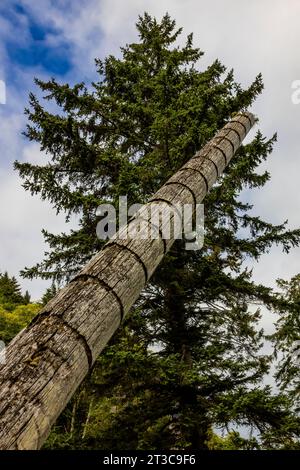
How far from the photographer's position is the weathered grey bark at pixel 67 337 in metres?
1.88

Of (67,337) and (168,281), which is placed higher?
(168,281)

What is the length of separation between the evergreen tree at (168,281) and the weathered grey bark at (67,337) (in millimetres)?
2022

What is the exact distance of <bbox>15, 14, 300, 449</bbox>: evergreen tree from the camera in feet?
15.5

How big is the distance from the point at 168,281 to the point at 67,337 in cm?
421

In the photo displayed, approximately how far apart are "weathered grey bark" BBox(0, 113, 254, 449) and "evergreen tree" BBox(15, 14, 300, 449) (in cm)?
202

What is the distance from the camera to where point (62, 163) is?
8.05 metres

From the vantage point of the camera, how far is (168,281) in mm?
6367

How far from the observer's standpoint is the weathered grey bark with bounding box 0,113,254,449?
73.8 inches

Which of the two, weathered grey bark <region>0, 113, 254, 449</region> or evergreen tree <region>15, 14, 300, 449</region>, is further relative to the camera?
evergreen tree <region>15, 14, 300, 449</region>

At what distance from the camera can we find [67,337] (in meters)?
2.23

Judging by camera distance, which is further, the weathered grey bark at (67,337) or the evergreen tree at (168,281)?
the evergreen tree at (168,281)

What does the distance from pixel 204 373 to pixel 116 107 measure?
603 cm

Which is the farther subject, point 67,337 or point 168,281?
point 168,281

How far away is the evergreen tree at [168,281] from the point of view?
4734 millimetres
